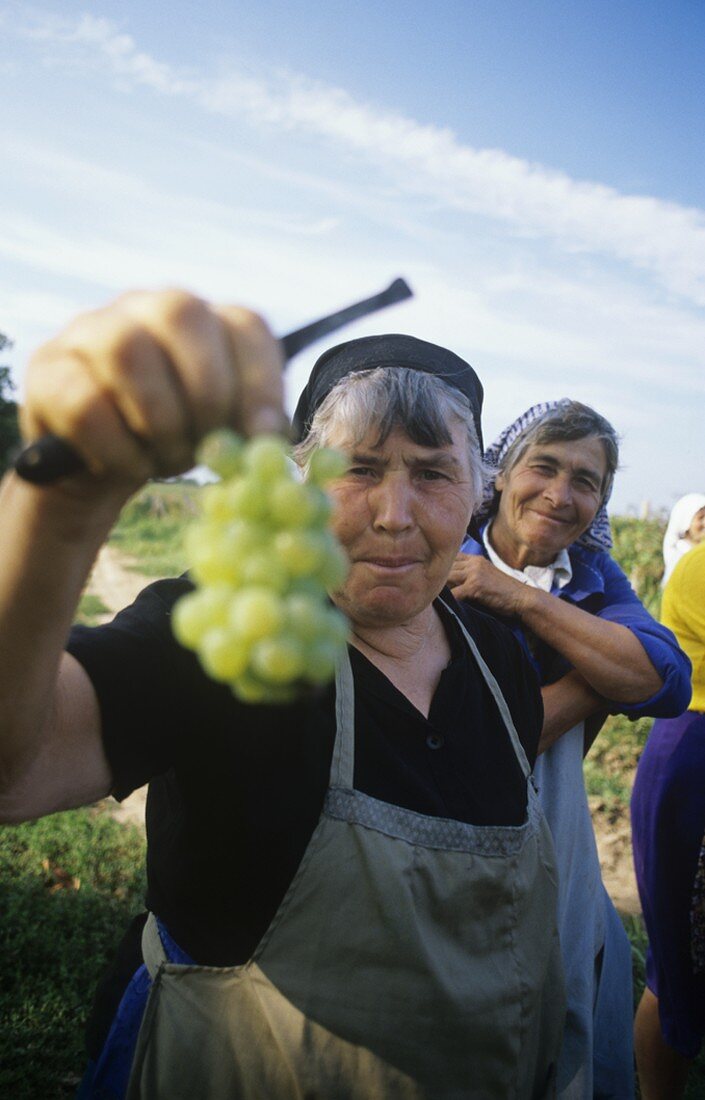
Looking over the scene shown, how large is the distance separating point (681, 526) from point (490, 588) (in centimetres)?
269

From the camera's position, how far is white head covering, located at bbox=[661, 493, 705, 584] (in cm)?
490

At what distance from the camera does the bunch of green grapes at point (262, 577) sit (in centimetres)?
79

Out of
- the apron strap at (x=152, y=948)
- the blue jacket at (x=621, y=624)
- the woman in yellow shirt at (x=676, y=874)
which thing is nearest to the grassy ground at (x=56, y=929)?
the apron strap at (x=152, y=948)

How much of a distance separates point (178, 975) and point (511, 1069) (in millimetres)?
897

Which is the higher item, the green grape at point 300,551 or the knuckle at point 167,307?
the knuckle at point 167,307

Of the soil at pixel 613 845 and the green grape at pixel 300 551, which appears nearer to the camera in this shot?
the green grape at pixel 300 551

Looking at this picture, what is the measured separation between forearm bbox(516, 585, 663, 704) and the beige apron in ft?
3.30

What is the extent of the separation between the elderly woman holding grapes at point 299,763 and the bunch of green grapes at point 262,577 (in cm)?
11

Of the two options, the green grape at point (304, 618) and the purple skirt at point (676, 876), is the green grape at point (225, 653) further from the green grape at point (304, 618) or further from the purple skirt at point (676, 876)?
the purple skirt at point (676, 876)

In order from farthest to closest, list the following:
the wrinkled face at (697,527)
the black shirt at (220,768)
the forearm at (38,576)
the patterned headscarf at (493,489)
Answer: the wrinkled face at (697,527), the patterned headscarf at (493,489), the black shirt at (220,768), the forearm at (38,576)

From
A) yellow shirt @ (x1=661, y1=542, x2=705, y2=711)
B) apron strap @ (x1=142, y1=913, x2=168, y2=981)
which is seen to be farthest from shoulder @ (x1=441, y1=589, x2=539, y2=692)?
yellow shirt @ (x1=661, y1=542, x2=705, y2=711)

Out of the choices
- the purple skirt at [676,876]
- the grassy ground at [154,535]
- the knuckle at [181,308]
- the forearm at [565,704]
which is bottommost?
the grassy ground at [154,535]

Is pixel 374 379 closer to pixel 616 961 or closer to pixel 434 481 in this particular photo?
pixel 434 481

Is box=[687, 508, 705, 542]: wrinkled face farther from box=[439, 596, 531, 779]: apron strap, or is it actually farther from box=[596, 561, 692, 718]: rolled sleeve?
box=[439, 596, 531, 779]: apron strap
